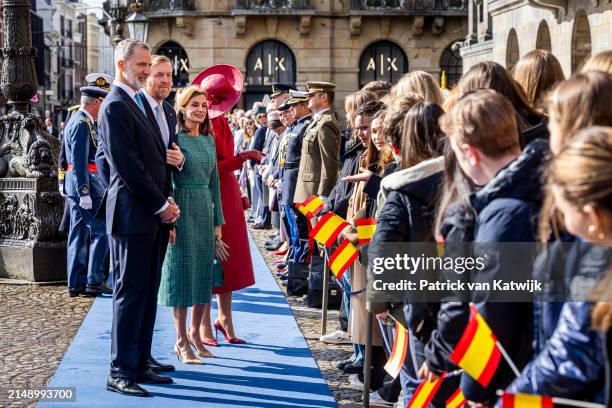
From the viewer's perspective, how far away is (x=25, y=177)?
12.2 metres

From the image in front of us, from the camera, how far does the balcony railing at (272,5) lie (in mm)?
39875

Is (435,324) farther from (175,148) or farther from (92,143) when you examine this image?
(92,143)

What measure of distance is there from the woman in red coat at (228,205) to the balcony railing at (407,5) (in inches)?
1274

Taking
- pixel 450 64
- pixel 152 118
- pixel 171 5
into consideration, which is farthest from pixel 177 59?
pixel 152 118

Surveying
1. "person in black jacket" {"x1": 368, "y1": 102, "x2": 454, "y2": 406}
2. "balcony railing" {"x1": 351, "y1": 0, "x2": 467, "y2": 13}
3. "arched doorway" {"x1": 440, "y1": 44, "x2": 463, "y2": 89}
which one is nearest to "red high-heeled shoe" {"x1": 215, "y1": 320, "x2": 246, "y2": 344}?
"person in black jacket" {"x1": 368, "y1": 102, "x2": 454, "y2": 406}

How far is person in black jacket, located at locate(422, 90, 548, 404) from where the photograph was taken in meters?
3.69

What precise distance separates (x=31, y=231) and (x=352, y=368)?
570cm

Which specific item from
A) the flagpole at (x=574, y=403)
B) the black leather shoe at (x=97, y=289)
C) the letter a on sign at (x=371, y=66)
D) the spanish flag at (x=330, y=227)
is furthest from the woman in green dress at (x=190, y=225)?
the letter a on sign at (x=371, y=66)

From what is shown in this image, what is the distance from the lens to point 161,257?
7199 mm

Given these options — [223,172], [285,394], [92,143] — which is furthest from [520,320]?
[92,143]

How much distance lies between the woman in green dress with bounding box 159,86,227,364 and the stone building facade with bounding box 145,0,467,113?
32419 mm

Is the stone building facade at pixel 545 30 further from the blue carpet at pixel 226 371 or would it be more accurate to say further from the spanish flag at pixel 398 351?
the spanish flag at pixel 398 351

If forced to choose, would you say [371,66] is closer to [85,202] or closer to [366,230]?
[85,202]

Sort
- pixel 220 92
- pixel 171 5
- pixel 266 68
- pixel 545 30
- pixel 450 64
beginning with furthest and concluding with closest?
1. pixel 450 64
2. pixel 266 68
3. pixel 171 5
4. pixel 545 30
5. pixel 220 92
